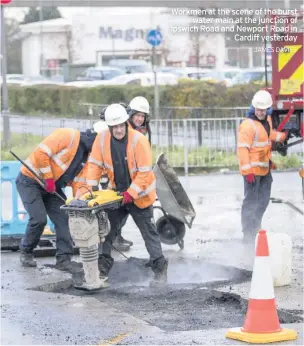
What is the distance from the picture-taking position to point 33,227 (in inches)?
408

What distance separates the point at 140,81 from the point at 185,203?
952 inches

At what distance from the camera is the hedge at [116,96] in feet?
81.5

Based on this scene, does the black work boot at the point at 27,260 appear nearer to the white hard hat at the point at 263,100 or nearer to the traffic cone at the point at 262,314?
the white hard hat at the point at 263,100

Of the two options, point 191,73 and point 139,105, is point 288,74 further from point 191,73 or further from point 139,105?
point 191,73

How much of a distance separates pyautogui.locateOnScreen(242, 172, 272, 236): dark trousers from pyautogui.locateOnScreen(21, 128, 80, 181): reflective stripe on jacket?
2628mm

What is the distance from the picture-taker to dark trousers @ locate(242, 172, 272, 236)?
38.9ft

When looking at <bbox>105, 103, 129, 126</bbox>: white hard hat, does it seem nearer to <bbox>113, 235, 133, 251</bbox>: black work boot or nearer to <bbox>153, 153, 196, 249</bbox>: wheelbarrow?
<bbox>153, 153, 196, 249</bbox>: wheelbarrow

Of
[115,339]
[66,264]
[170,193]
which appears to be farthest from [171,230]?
[115,339]

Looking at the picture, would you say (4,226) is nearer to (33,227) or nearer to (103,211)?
(33,227)

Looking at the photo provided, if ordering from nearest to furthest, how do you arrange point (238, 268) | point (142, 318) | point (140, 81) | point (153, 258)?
1. point (142, 318)
2. point (153, 258)
3. point (238, 268)
4. point (140, 81)

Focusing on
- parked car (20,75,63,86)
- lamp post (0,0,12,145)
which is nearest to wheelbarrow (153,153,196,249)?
lamp post (0,0,12,145)

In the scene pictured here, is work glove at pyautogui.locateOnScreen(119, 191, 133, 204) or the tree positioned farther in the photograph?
the tree

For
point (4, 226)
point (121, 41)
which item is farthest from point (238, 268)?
point (121, 41)

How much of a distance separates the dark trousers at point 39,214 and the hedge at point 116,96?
1449cm
